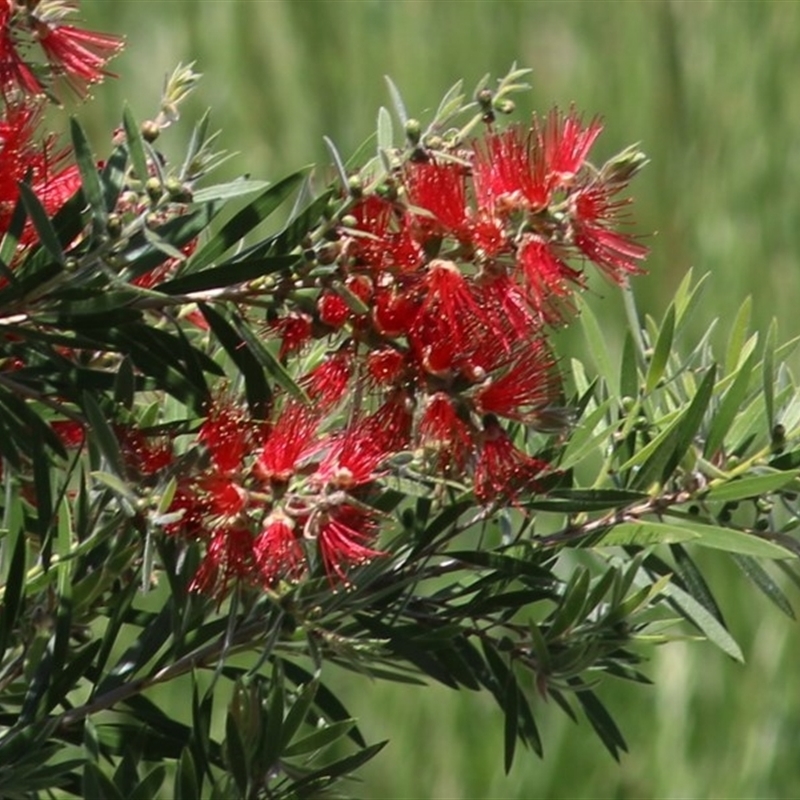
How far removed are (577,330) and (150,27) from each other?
0.50m

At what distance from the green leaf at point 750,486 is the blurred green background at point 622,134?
917 mm

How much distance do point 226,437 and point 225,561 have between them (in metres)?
0.03

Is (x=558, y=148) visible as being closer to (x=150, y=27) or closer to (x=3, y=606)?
(x=3, y=606)

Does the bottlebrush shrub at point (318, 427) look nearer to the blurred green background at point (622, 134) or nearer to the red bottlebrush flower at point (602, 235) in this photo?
the red bottlebrush flower at point (602, 235)

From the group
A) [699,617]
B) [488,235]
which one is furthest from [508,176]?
[699,617]

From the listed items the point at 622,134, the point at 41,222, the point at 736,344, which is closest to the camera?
the point at 41,222

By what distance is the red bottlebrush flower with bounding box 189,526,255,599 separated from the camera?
13.1 inches

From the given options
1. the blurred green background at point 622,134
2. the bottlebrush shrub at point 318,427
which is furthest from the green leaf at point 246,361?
the blurred green background at point 622,134

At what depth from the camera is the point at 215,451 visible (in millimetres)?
337

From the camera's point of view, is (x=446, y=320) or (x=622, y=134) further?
(x=622, y=134)

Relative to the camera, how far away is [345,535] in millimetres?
345

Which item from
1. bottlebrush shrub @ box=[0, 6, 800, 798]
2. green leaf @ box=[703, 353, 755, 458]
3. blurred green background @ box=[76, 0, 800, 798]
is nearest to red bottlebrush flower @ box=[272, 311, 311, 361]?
bottlebrush shrub @ box=[0, 6, 800, 798]

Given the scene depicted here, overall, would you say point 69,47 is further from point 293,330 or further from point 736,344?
point 736,344

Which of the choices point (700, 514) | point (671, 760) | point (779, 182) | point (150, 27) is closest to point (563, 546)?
point (700, 514)
